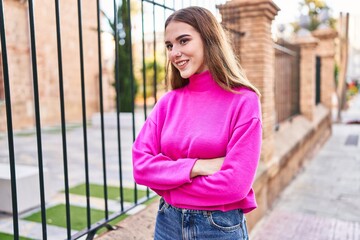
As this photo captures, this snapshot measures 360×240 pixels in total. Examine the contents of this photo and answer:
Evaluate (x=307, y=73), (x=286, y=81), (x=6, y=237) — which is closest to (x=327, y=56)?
(x=307, y=73)

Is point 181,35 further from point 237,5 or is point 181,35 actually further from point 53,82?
point 53,82

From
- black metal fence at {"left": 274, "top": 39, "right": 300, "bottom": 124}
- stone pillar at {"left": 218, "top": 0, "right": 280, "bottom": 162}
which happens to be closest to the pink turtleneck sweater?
stone pillar at {"left": 218, "top": 0, "right": 280, "bottom": 162}

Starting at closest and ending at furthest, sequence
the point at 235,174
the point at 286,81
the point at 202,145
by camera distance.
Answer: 1. the point at 235,174
2. the point at 202,145
3. the point at 286,81

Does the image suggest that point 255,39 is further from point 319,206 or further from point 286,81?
point 286,81

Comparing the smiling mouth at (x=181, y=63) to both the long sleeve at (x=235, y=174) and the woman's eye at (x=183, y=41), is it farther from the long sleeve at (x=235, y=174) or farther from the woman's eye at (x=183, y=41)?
the long sleeve at (x=235, y=174)

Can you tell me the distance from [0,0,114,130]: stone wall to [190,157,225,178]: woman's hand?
10.9m

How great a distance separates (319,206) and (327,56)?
829 centimetres

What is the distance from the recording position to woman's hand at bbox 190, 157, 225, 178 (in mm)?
1574

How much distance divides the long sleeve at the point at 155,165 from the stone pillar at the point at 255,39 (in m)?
2.89

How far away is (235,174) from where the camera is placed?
4.96 ft

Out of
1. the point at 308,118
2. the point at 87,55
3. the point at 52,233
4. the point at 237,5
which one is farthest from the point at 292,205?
the point at 87,55

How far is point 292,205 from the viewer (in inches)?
198

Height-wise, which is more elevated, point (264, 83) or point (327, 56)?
point (327, 56)

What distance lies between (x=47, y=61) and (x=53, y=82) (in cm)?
84
